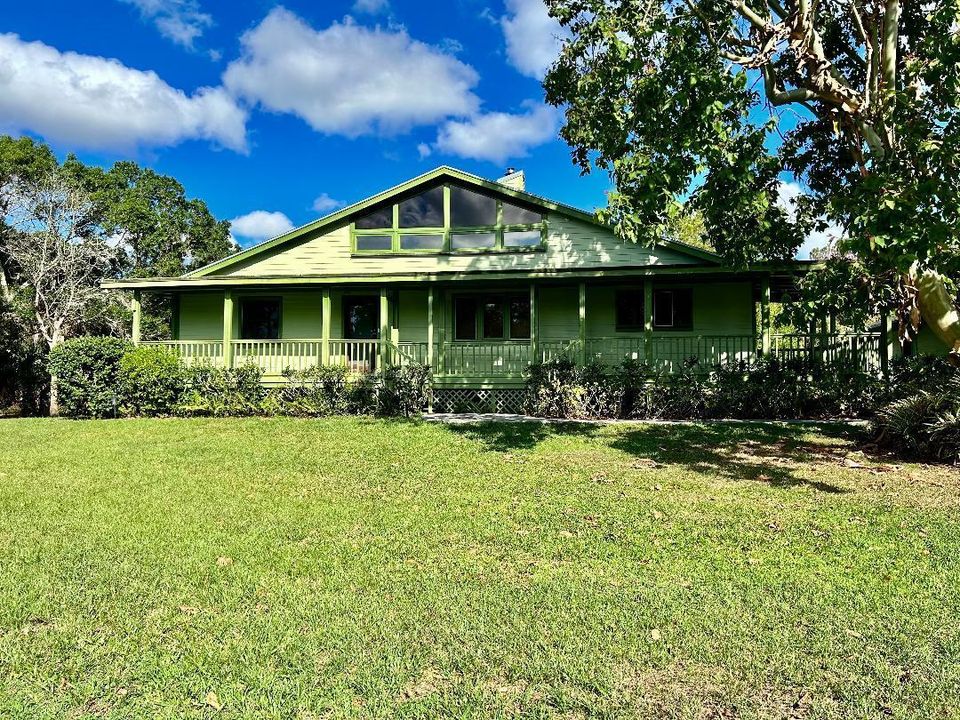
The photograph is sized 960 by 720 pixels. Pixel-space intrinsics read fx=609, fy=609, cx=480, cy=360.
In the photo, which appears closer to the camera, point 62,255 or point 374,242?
point 374,242

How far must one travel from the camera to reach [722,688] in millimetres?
2922

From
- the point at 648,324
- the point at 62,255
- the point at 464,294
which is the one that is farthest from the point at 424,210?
the point at 62,255

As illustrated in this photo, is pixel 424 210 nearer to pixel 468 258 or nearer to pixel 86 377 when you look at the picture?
pixel 468 258

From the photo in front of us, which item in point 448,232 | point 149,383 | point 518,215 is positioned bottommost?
point 149,383

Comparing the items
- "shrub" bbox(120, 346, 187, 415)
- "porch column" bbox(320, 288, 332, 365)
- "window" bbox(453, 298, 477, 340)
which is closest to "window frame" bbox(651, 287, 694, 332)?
"window" bbox(453, 298, 477, 340)

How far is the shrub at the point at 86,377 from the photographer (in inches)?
535

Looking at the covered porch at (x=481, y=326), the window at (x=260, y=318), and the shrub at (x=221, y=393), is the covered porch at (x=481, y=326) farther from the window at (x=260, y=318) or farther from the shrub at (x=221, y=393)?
the shrub at (x=221, y=393)

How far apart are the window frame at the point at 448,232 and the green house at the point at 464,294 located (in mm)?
35

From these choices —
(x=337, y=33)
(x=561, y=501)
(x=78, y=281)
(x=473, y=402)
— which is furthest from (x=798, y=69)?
(x=78, y=281)

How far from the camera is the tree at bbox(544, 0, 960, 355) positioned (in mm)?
7430

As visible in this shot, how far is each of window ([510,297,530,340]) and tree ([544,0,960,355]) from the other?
6425 mm

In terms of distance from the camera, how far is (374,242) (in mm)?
17547

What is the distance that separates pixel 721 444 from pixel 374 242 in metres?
11.3

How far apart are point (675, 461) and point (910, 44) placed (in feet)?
32.8
